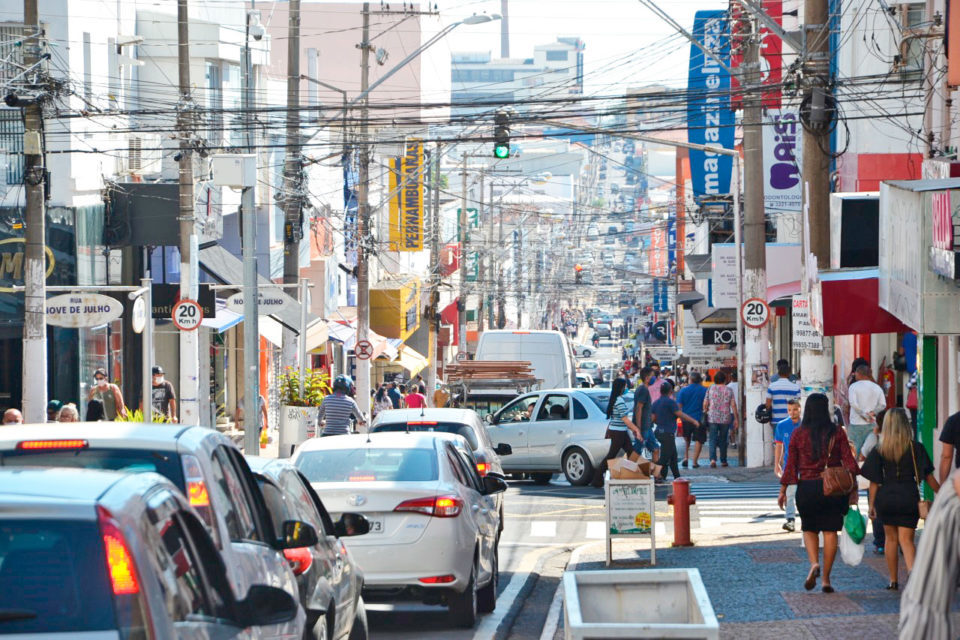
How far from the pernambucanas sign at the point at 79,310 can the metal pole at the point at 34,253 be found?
69cm

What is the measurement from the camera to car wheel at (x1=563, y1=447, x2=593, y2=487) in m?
24.6

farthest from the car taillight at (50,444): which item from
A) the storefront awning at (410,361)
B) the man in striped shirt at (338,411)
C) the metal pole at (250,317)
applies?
the storefront awning at (410,361)

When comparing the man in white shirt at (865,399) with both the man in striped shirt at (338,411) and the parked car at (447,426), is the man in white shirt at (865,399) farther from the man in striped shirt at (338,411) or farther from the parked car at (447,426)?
the man in striped shirt at (338,411)

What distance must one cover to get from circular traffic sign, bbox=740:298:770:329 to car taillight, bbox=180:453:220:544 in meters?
19.6

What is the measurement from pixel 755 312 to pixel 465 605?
49.7ft

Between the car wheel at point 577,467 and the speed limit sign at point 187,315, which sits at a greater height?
the speed limit sign at point 187,315

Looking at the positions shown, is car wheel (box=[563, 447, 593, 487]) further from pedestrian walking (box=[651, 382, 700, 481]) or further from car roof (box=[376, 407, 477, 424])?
car roof (box=[376, 407, 477, 424])

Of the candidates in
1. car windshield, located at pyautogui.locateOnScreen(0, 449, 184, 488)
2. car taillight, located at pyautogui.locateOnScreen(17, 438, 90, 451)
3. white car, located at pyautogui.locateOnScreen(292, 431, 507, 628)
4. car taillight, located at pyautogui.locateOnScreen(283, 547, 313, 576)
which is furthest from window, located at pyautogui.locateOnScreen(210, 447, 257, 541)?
white car, located at pyautogui.locateOnScreen(292, 431, 507, 628)

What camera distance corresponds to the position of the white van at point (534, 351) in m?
38.2

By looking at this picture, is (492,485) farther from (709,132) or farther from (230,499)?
(709,132)

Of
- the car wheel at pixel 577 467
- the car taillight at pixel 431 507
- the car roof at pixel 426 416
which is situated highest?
the car roof at pixel 426 416

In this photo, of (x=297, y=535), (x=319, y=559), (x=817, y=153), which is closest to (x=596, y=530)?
(x=817, y=153)

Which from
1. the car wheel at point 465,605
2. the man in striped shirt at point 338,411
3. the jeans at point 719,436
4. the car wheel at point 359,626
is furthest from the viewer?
the jeans at point 719,436

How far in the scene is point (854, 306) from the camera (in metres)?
15.9
